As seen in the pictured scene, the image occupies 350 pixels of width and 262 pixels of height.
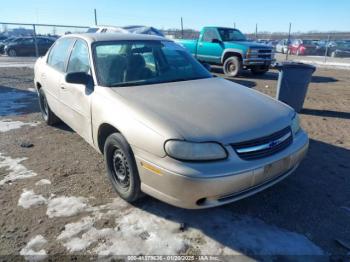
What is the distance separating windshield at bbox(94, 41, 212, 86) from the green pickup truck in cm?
804

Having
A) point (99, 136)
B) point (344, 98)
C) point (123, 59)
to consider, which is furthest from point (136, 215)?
point (344, 98)

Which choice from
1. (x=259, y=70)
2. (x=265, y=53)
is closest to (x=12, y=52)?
(x=259, y=70)

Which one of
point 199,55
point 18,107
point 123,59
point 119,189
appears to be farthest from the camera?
point 199,55

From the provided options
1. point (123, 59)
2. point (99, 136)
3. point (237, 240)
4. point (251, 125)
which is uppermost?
point (123, 59)

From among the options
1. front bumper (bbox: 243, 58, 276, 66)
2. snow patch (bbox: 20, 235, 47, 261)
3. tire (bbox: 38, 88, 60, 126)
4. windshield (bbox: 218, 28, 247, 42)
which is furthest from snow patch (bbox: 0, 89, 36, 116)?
windshield (bbox: 218, 28, 247, 42)

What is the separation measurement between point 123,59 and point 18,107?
4.44 m

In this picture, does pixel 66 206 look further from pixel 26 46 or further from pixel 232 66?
pixel 26 46

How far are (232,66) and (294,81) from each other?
6.11 meters

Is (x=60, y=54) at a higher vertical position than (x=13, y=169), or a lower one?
higher

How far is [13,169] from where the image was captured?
13.3 feet

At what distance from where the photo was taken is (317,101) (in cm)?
800

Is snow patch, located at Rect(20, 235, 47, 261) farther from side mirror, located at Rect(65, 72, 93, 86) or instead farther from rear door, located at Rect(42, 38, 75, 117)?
rear door, located at Rect(42, 38, 75, 117)

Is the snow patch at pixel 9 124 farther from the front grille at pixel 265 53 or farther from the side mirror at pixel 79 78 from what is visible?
the front grille at pixel 265 53

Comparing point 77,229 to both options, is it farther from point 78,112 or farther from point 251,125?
point 251,125
